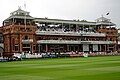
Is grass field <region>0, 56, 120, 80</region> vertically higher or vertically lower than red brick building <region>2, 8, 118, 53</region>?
lower

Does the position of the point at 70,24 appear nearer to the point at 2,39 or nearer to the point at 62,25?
the point at 62,25

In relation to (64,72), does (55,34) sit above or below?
above

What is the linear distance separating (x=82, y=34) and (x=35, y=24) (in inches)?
685

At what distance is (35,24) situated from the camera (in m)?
95.1

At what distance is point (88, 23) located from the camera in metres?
110

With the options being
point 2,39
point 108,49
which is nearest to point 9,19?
point 2,39

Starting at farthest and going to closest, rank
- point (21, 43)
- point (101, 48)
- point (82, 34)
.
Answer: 1. point (101, 48)
2. point (82, 34)
3. point (21, 43)

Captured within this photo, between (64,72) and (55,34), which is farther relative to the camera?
(55,34)

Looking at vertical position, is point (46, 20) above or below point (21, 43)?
above

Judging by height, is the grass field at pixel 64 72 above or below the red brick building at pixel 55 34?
below

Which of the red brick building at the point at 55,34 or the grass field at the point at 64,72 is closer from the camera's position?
the grass field at the point at 64,72

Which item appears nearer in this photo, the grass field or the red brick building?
the grass field

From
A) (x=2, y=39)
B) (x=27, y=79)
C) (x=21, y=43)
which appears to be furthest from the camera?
(x=2, y=39)

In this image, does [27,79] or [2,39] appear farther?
[2,39]
